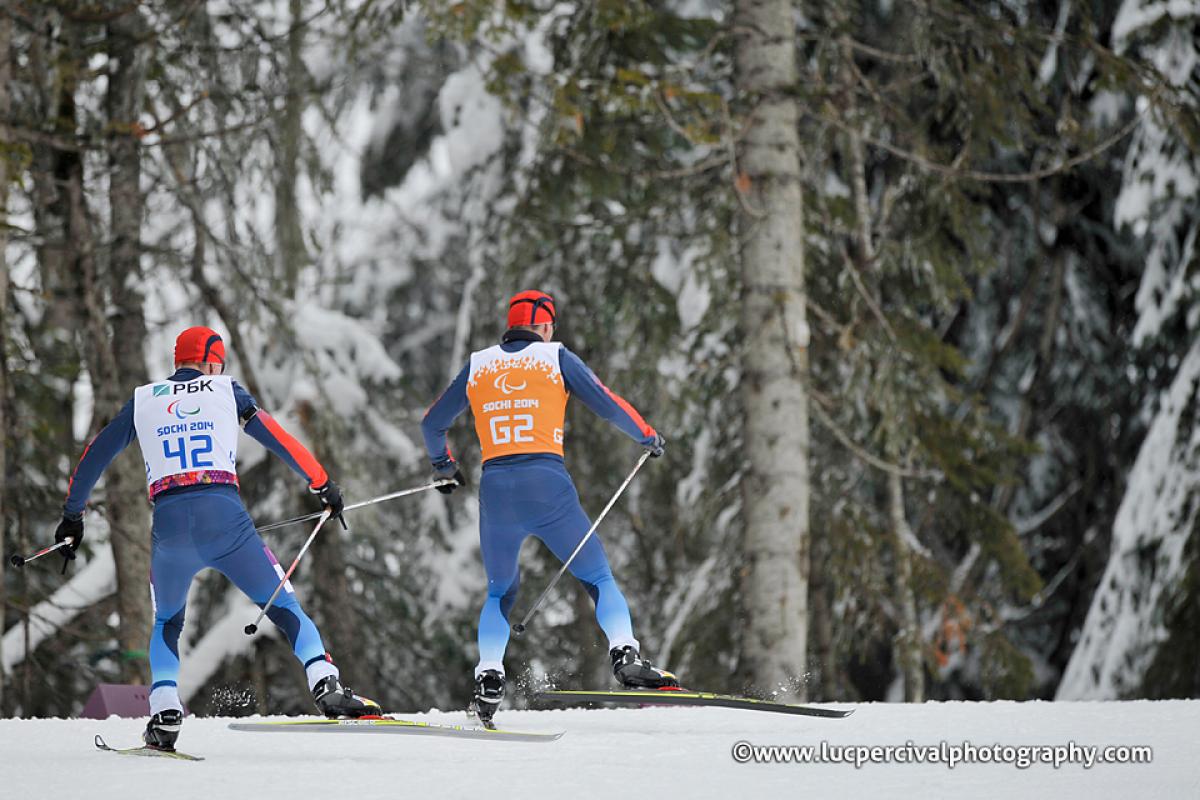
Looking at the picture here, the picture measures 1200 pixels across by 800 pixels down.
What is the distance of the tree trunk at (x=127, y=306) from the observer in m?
9.88

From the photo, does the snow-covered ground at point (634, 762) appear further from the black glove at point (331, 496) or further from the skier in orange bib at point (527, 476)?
the black glove at point (331, 496)

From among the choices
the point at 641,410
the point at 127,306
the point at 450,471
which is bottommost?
the point at 450,471

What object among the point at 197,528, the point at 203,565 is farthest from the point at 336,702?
the point at 197,528

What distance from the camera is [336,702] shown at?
6.04m

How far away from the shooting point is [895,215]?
1234 cm

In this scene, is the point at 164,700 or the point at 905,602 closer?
the point at 164,700

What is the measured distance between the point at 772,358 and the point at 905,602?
298 centimetres

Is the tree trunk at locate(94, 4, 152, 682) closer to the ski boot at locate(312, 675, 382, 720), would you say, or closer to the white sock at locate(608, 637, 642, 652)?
the ski boot at locate(312, 675, 382, 720)

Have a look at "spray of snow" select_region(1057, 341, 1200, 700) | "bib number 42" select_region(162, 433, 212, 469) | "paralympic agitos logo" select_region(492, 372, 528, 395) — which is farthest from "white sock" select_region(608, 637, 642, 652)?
"spray of snow" select_region(1057, 341, 1200, 700)

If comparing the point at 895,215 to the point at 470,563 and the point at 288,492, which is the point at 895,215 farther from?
the point at 470,563

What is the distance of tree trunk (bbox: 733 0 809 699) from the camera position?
9039 mm

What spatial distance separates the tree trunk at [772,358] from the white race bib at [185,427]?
152 inches

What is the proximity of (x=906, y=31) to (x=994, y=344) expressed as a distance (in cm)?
370

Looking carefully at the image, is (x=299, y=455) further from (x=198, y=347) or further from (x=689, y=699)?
(x=689, y=699)
